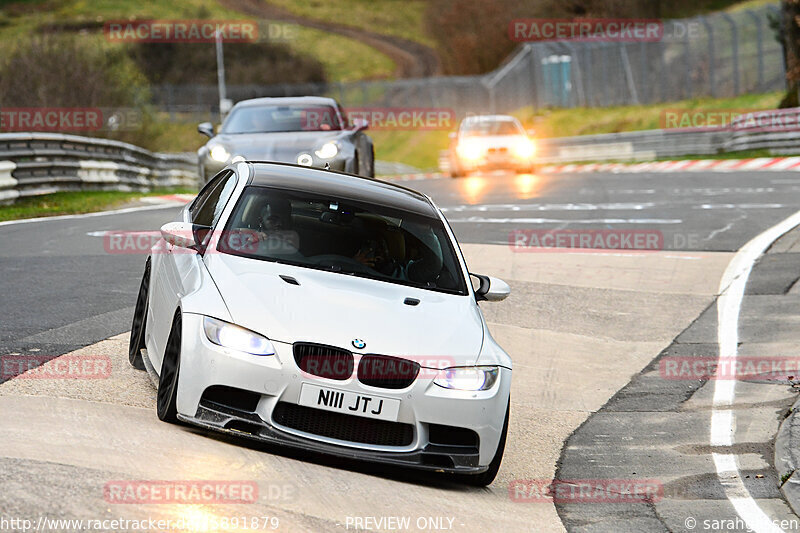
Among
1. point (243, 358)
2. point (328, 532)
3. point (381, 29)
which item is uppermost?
point (243, 358)

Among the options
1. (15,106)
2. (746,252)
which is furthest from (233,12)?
(746,252)

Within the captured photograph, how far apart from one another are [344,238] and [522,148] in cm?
2254

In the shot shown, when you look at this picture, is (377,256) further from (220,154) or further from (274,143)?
(220,154)

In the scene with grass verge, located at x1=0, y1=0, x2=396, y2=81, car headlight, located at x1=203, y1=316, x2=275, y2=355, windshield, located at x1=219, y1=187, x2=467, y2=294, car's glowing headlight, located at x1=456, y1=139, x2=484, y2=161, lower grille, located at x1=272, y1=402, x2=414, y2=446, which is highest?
windshield, located at x1=219, y1=187, x2=467, y2=294

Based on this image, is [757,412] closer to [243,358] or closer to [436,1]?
[243,358]

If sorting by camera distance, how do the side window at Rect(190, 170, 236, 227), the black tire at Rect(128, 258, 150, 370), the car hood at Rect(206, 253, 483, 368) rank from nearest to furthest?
1. the car hood at Rect(206, 253, 483, 368)
2. the side window at Rect(190, 170, 236, 227)
3. the black tire at Rect(128, 258, 150, 370)

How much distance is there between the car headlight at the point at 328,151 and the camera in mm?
16047

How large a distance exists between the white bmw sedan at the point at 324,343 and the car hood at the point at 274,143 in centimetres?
814

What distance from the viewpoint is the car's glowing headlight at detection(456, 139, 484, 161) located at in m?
29.7

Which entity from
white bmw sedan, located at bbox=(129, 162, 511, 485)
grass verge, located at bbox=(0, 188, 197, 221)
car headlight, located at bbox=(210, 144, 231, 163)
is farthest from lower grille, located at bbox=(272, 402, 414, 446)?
grass verge, located at bbox=(0, 188, 197, 221)

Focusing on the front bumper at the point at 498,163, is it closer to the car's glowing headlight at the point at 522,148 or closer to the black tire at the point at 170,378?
the car's glowing headlight at the point at 522,148

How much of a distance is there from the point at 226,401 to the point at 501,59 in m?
72.2

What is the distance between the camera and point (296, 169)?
835 cm

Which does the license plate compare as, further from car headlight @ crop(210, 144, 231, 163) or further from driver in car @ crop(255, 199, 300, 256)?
car headlight @ crop(210, 144, 231, 163)
